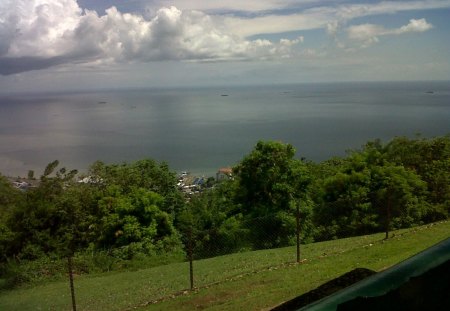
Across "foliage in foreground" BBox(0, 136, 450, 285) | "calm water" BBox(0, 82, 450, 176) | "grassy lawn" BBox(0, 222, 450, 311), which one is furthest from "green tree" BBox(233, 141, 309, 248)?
"calm water" BBox(0, 82, 450, 176)

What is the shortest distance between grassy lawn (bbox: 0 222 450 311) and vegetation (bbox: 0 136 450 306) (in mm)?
3301

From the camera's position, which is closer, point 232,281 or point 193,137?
point 232,281

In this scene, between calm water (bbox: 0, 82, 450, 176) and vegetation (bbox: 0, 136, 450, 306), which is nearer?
vegetation (bbox: 0, 136, 450, 306)

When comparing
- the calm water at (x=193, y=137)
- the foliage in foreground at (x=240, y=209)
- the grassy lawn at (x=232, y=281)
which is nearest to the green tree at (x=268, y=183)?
the foliage in foreground at (x=240, y=209)

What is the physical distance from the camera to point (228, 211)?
24.7m

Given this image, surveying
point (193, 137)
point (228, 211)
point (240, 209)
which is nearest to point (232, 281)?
point (228, 211)

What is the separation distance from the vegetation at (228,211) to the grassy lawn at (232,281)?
330 cm

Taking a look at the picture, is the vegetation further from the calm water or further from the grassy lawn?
the calm water

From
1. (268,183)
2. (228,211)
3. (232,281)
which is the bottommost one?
(228,211)

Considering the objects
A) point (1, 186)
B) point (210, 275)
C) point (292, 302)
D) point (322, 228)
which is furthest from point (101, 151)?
point (292, 302)

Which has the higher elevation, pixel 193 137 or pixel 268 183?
pixel 268 183

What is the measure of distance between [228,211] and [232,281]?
1260cm

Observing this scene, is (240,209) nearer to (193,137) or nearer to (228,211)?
(228,211)

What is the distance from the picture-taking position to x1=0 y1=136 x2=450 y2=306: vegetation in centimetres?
2119
